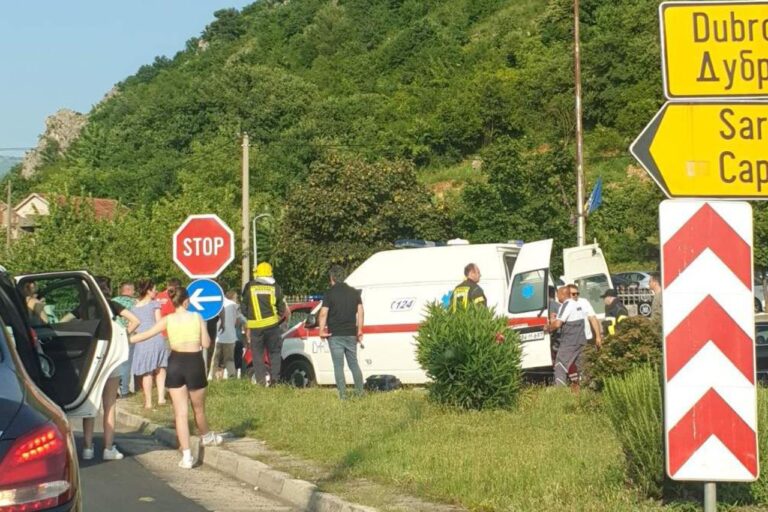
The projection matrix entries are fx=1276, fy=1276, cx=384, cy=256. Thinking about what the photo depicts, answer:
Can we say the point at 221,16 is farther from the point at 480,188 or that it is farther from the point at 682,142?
the point at 682,142

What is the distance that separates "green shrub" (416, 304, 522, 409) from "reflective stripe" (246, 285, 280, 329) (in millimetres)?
5199

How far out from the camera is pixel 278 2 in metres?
148

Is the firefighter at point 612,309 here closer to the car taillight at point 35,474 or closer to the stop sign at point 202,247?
the stop sign at point 202,247

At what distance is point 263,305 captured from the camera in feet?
64.2

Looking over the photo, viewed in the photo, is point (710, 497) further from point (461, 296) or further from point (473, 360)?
point (461, 296)

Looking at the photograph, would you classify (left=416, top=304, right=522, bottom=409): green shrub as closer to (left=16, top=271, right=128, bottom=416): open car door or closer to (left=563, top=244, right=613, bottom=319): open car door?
(left=16, top=271, right=128, bottom=416): open car door

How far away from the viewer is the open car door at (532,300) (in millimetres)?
19203

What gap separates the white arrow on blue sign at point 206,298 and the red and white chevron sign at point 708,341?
35.6 ft

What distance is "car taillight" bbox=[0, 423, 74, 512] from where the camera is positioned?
4777mm

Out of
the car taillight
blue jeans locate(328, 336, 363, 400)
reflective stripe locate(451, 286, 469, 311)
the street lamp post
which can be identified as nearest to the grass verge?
blue jeans locate(328, 336, 363, 400)

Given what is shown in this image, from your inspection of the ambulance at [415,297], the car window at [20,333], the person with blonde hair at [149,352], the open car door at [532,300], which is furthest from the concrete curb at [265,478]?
the open car door at [532,300]

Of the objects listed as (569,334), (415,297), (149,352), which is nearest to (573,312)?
(569,334)

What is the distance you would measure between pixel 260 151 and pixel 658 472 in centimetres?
7607

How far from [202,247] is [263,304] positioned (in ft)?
6.79
